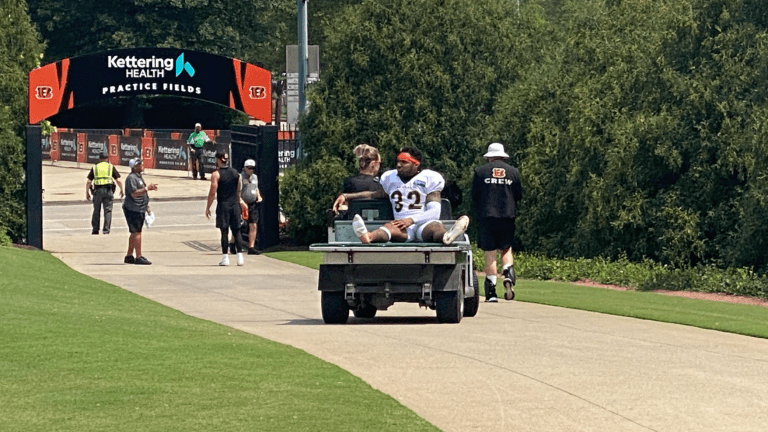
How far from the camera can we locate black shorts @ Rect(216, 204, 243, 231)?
2403cm

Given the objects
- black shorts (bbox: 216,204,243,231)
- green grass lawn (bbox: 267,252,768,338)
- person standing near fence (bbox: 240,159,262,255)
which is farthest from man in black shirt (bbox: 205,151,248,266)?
green grass lawn (bbox: 267,252,768,338)

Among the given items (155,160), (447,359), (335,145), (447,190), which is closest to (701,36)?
(335,145)

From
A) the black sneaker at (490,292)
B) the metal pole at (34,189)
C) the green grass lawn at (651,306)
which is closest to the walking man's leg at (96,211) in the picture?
the metal pole at (34,189)

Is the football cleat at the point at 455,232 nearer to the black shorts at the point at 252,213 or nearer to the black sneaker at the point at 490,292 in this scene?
the black sneaker at the point at 490,292

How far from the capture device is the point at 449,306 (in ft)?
49.5

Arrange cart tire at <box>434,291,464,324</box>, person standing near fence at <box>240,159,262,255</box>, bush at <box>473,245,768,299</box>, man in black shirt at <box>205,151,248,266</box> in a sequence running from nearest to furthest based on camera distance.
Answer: cart tire at <box>434,291,464,324</box> < bush at <box>473,245,768,299</box> < man in black shirt at <box>205,151,248,266</box> < person standing near fence at <box>240,159,262,255</box>

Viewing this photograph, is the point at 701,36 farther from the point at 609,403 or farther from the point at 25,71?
the point at 609,403

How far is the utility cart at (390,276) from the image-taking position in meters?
14.7

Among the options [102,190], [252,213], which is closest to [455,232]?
[252,213]

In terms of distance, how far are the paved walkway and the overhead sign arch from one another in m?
10.2

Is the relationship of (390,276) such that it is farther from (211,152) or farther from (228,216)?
(211,152)

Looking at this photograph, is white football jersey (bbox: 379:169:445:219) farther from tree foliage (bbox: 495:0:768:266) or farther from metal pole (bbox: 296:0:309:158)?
metal pole (bbox: 296:0:309:158)

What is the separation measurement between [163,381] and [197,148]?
42.2 meters

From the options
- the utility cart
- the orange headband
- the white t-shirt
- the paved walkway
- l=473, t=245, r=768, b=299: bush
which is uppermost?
the orange headband
